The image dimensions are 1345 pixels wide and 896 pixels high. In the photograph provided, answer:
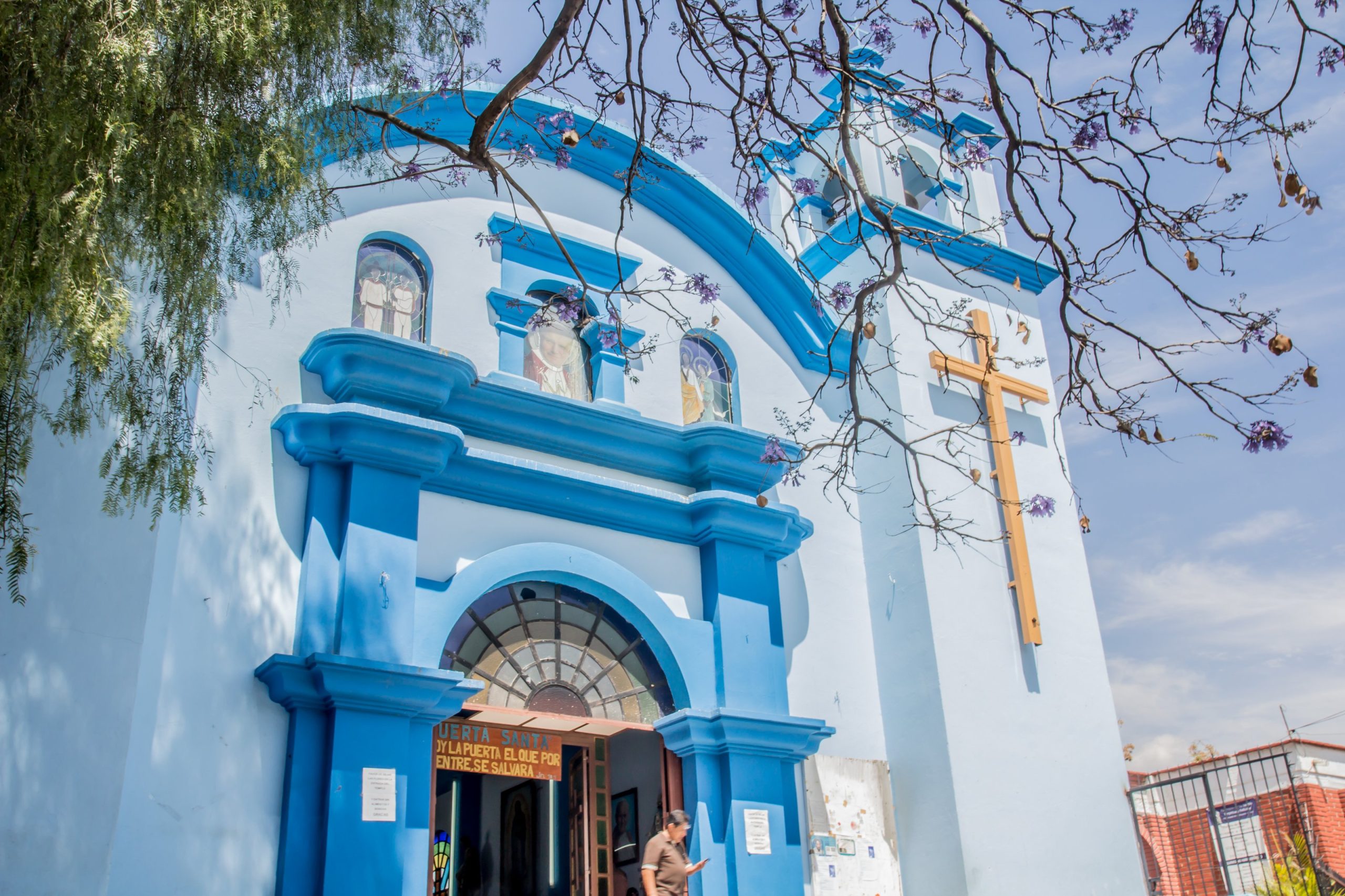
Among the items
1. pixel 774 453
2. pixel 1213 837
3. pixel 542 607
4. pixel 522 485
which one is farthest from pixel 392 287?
pixel 1213 837

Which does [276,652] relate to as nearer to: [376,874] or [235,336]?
[376,874]

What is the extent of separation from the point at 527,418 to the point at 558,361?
2.41ft

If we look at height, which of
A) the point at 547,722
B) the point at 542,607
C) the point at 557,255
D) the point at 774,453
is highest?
the point at 557,255

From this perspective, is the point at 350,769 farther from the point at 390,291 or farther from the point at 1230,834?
the point at 1230,834

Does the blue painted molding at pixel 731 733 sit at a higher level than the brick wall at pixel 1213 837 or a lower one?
higher

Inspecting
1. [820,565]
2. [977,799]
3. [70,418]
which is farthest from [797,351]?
[70,418]

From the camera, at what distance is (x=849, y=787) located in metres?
7.82

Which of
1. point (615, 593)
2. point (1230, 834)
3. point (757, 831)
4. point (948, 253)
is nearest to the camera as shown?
point (757, 831)

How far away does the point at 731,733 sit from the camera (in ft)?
23.6

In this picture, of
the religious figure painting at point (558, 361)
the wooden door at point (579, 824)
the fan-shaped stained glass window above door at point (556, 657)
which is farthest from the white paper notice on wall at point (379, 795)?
the religious figure painting at point (558, 361)

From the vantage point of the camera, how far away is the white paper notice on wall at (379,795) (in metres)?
5.89

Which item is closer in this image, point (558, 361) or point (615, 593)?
point (615, 593)

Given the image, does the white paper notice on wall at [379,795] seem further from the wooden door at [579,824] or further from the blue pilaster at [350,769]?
the wooden door at [579,824]

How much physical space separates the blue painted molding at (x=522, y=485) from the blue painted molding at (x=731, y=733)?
1236 mm
